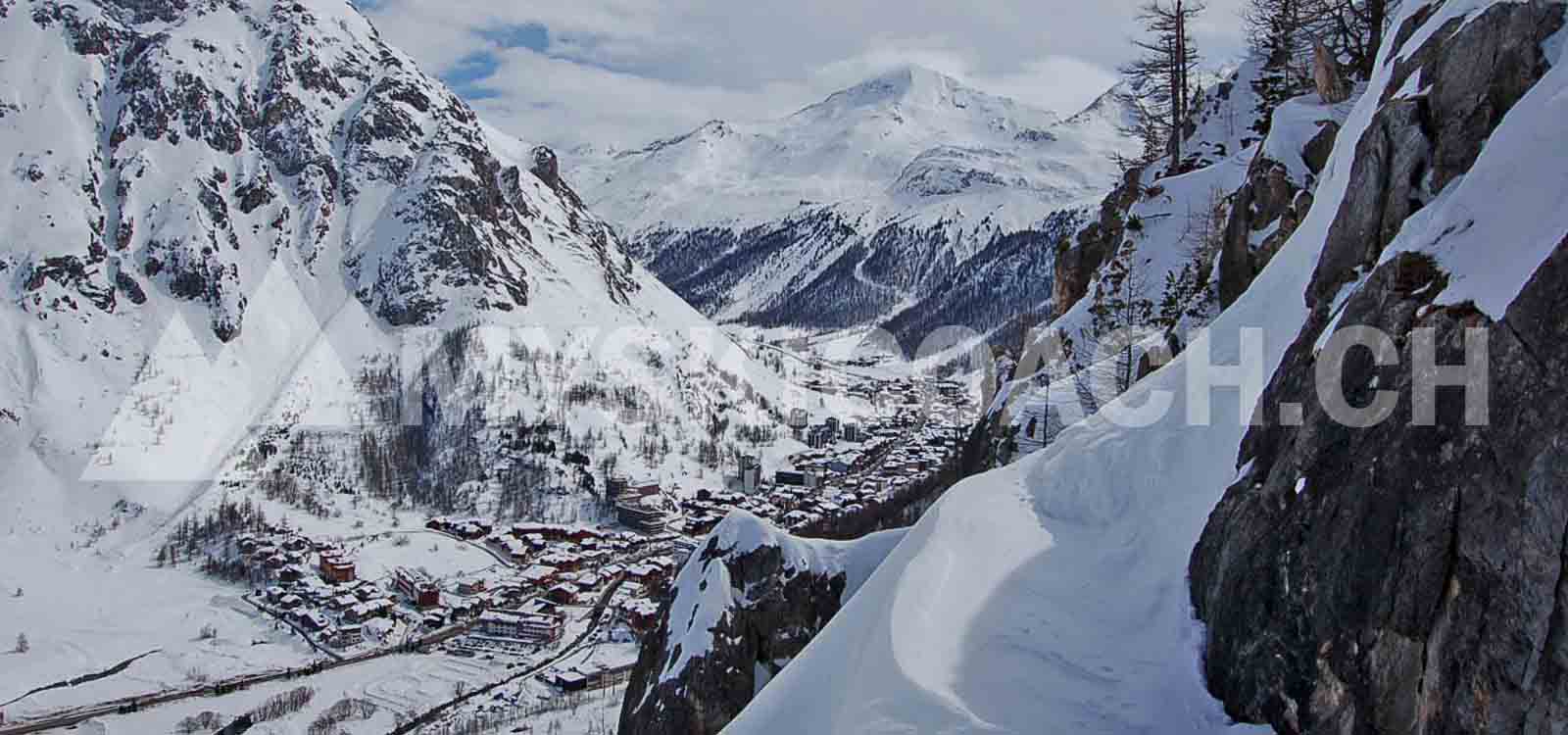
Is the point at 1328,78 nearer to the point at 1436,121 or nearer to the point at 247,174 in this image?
the point at 1436,121

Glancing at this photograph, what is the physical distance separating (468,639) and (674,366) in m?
67.0

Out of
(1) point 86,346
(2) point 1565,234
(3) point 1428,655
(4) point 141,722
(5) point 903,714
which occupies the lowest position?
(4) point 141,722

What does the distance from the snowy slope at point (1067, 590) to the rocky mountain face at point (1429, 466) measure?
2.71ft

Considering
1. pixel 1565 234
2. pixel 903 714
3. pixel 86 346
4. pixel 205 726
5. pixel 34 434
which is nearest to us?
pixel 1565 234

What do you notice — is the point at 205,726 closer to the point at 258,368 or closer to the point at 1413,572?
the point at 1413,572

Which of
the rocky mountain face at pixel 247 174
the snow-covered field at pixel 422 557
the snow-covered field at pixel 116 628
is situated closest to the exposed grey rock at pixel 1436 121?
the snow-covered field at pixel 116 628

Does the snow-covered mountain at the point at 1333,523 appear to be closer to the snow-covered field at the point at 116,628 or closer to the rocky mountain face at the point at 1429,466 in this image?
the rocky mountain face at the point at 1429,466

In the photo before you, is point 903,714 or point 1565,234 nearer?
point 1565,234

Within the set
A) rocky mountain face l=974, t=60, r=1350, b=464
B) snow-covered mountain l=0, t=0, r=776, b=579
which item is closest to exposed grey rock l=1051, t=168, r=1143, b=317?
rocky mountain face l=974, t=60, r=1350, b=464

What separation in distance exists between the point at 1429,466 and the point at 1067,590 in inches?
212

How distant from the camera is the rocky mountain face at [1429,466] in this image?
6.02 meters

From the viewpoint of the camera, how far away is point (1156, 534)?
12.4 meters

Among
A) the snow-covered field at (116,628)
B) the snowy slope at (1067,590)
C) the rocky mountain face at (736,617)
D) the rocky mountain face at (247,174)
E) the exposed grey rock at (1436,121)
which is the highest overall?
the rocky mountain face at (247,174)

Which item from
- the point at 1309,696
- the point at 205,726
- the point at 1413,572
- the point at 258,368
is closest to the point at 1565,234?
the point at 1413,572
